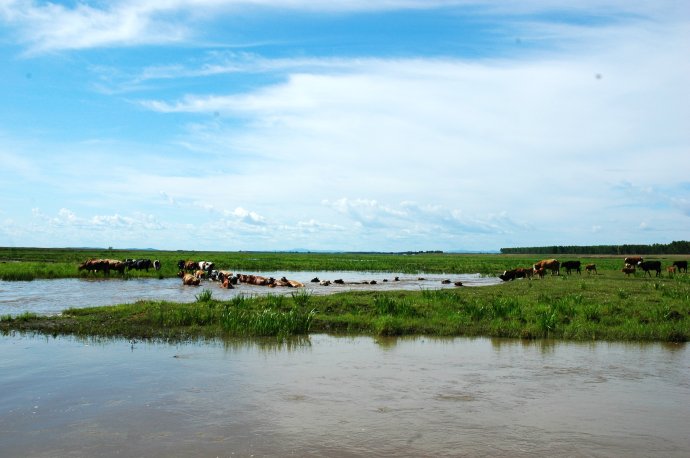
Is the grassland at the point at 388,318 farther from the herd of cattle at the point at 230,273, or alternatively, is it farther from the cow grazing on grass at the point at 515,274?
A: the cow grazing on grass at the point at 515,274

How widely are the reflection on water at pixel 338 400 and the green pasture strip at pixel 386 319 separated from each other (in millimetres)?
1416

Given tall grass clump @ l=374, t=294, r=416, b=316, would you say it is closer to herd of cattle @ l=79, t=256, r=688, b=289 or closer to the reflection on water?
the reflection on water

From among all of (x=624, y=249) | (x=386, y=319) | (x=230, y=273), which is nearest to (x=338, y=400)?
(x=386, y=319)

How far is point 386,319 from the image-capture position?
53.1 feet

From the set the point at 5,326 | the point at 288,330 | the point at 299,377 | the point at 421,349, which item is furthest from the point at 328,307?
the point at 5,326

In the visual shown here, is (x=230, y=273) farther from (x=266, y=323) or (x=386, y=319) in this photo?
(x=386, y=319)

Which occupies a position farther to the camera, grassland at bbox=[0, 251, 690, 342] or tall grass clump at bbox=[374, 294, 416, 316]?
tall grass clump at bbox=[374, 294, 416, 316]

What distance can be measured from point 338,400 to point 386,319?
7.24 metres

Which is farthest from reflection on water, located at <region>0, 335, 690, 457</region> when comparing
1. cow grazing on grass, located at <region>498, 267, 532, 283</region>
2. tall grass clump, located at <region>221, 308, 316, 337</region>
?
cow grazing on grass, located at <region>498, 267, 532, 283</region>

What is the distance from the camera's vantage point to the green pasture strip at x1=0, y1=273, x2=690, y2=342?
49.6 feet

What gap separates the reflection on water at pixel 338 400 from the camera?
709cm

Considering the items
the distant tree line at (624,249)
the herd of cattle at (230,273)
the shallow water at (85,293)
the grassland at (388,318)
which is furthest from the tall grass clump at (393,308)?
the distant tree line at (624,249)

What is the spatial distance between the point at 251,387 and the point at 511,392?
4.63 m

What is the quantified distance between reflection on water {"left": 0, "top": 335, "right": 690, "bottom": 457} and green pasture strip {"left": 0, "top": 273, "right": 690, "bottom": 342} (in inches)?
55.7
